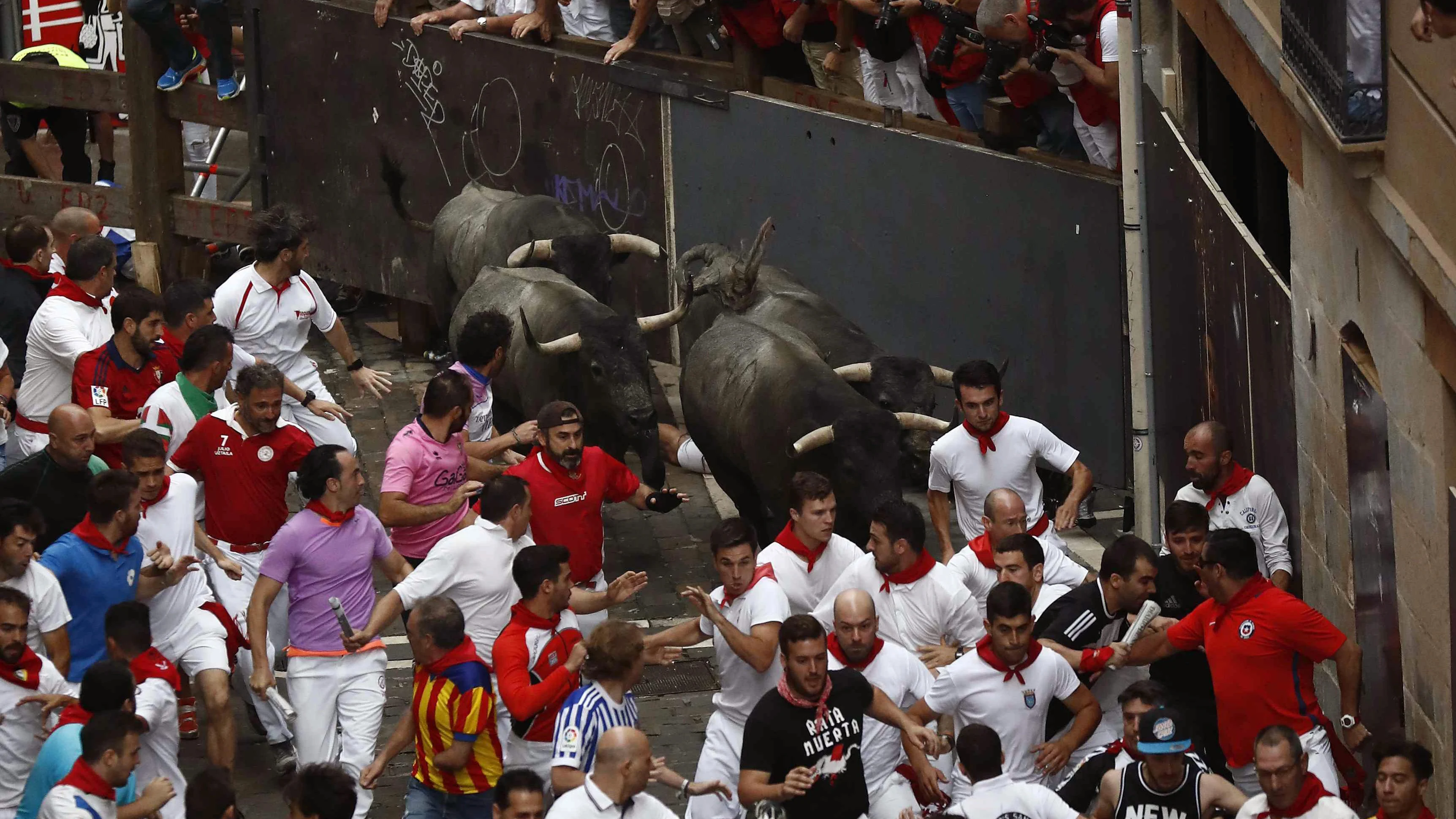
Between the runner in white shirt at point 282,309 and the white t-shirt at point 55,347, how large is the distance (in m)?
0.69

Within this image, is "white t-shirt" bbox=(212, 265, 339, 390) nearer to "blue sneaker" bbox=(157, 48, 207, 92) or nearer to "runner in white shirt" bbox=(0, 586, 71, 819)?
"runner in white shirt" bbox=(0, 586, 71, 819)

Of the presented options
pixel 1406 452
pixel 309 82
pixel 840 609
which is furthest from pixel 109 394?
pixel 309 82

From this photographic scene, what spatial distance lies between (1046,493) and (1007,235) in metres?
1.85

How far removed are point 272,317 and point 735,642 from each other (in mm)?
4617

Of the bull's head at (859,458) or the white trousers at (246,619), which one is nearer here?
the white trousers at (246,619)

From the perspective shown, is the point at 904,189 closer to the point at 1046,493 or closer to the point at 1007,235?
the point at 1007,235

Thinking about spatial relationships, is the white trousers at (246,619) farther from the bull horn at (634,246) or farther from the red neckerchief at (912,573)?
the bull horn at (634,246)

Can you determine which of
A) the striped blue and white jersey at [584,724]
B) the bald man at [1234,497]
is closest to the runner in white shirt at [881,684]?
the striped blue and white jersey at [584,724]

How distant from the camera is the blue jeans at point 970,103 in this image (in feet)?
48.7

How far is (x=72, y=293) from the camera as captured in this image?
1213cm

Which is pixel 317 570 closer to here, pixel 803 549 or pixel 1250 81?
pixel 803 549

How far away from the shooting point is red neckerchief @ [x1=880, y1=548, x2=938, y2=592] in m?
9.32

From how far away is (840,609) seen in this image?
8.45 metres

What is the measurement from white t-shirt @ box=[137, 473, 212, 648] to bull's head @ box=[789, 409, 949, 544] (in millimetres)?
3310
